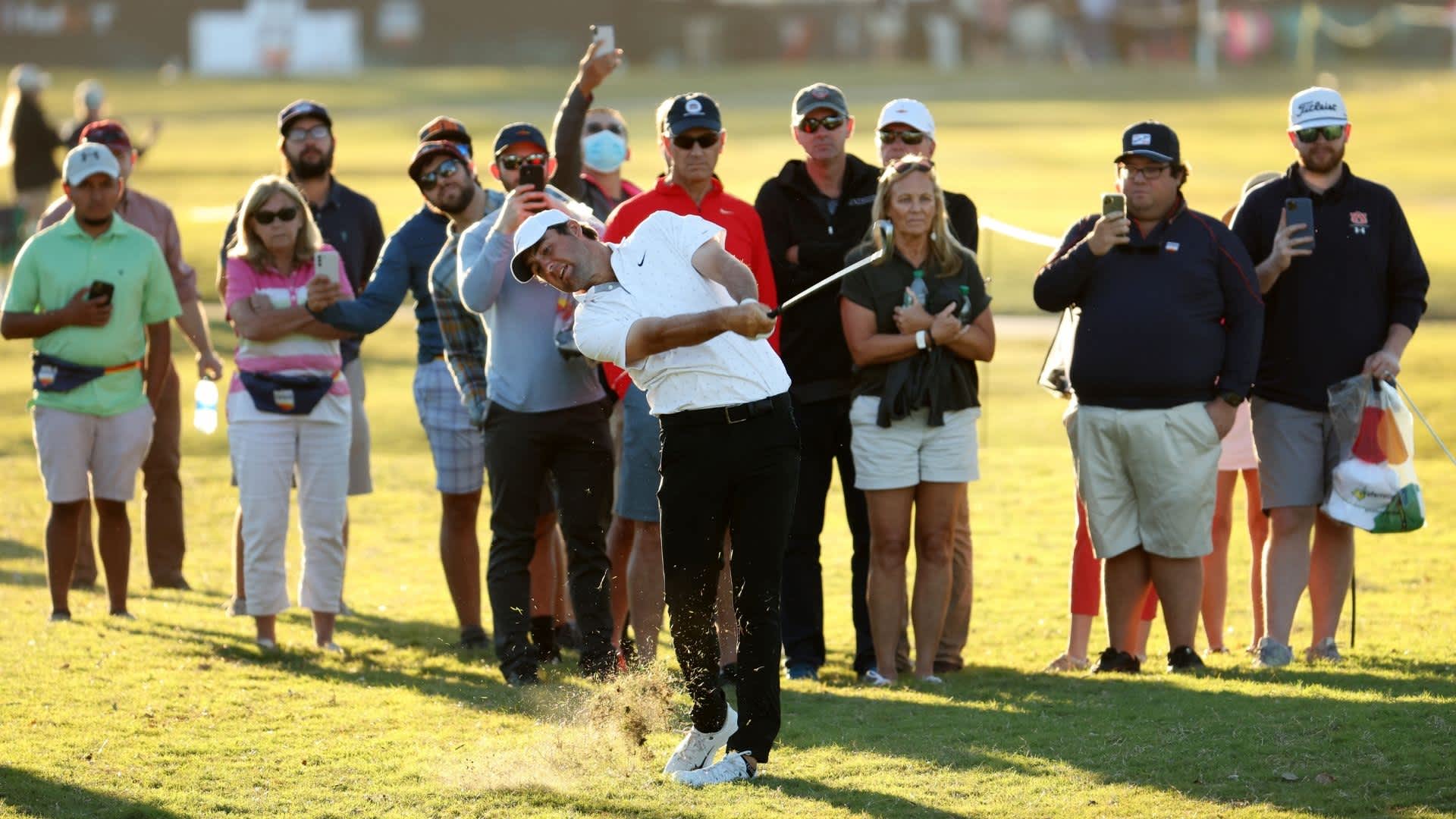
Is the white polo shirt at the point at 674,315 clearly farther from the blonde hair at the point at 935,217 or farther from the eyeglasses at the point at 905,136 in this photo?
the eyeglasses at the point at 905,136

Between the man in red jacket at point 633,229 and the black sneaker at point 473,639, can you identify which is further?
the black sneaker at point 473,639

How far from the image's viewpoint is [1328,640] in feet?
26.6

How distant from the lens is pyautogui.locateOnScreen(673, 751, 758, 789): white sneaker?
625 cm

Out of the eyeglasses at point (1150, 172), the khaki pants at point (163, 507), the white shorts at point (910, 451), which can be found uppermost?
the eyeglasses at point (1150, 172)

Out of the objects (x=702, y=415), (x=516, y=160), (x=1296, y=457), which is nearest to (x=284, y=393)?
(x=516, y=160)

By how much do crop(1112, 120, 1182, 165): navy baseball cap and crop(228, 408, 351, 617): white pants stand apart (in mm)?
3580

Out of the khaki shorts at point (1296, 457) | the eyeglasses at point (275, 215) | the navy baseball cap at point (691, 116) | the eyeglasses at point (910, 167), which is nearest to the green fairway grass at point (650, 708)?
the khaki shorts at point (1296, 457)

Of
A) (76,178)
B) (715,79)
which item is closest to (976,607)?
(76,178)

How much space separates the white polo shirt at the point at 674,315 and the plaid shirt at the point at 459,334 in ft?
7.21

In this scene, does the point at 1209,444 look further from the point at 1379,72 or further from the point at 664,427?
the point at 1379,72

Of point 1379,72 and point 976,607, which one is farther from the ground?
point 1379,72

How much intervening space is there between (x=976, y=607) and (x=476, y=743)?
3.77 m

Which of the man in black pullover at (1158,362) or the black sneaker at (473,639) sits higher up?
the man in black pullover at (1158,362)

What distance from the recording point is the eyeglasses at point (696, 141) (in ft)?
25.5
